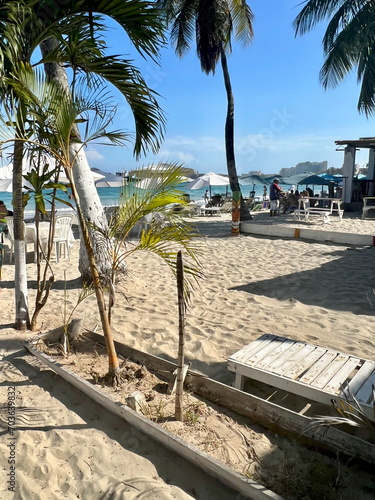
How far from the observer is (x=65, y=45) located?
2961mm

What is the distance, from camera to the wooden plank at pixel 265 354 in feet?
9.56

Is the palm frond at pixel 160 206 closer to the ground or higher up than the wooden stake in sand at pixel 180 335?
higher up

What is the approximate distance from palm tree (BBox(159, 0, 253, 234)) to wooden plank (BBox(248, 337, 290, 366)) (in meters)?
9.61

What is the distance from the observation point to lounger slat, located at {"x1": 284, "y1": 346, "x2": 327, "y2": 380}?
2.71m

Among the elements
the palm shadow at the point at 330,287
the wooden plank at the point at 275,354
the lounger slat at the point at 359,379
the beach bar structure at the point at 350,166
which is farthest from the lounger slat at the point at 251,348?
the beach bar structure at the point at 350,166

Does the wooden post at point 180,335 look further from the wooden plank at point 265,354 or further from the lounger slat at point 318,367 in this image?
the lounger slat at point 318,367

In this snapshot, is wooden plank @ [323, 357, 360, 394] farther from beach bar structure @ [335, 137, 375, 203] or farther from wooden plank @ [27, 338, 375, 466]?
beach bar structure @ [335, 137, 375, 203]

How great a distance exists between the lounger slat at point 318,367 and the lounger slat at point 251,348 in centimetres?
51

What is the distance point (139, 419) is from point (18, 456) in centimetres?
76

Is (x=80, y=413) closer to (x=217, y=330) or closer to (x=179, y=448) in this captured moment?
(x=179, y=448)

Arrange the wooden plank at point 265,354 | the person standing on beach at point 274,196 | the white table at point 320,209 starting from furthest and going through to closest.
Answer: the person standing on beach at point 274,196 → the white table at point 320,209 → the wooden plank at point 265,354

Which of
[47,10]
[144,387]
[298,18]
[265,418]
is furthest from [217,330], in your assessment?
[298,18]

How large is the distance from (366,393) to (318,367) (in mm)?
438

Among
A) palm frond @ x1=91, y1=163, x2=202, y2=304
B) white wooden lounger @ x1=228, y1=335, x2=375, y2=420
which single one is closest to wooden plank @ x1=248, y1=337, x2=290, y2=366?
white wooden lounger @ x1=228, y1=335, x2=375, y2=420
